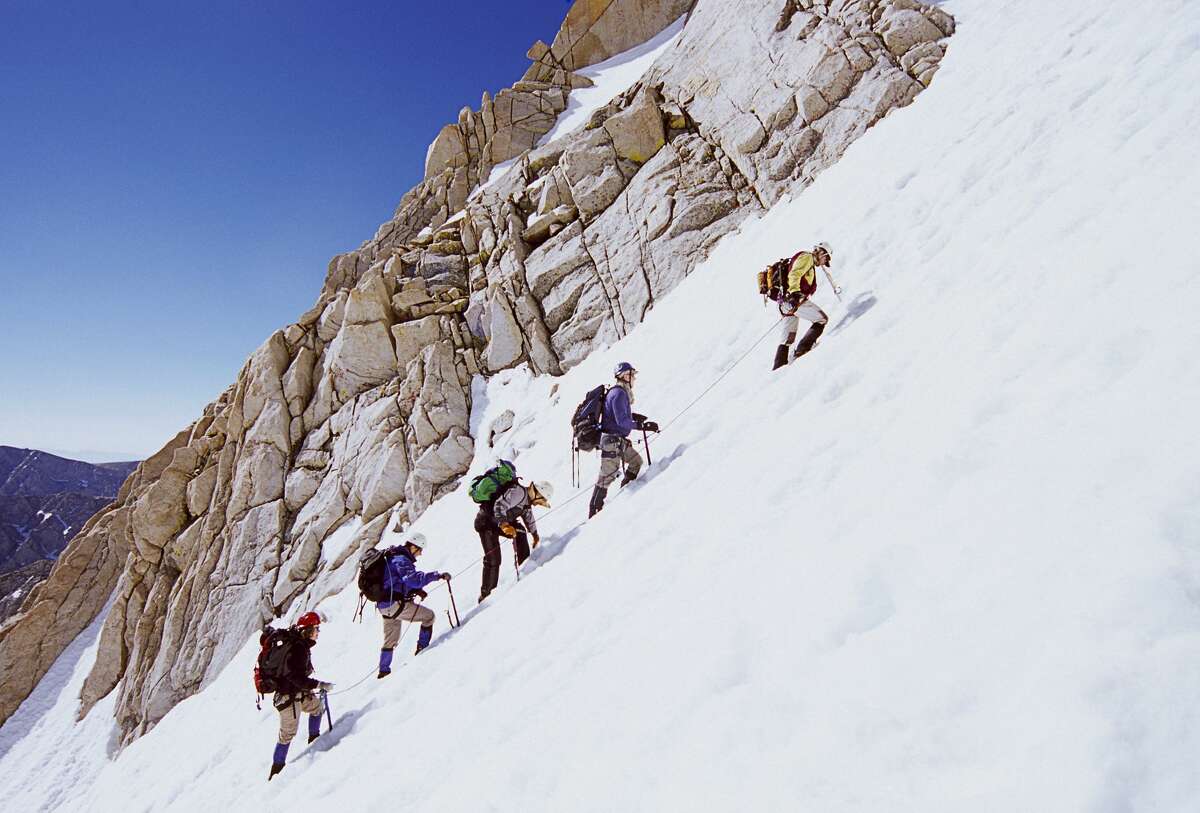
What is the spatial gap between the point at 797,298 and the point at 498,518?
602cm

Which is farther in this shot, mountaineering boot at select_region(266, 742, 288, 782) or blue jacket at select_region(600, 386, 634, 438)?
blue jacket at select_region(600, 386, 634, 438)

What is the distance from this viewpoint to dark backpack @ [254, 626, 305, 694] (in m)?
7.41

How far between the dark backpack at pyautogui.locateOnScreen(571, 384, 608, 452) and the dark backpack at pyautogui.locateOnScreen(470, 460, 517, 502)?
4.25ft

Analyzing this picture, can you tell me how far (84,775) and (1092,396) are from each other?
36347 mm

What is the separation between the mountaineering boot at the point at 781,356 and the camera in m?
8.53

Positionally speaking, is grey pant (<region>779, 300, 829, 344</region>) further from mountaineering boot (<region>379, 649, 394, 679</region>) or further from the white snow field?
mountaineering boot (<region>379, 649, 394, 679</region>)

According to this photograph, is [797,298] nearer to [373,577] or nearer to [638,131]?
[373,577]

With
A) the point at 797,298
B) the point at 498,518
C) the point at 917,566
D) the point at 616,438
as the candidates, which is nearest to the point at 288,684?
the point at 498,518

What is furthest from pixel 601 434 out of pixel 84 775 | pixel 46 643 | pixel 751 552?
pixel 46 643

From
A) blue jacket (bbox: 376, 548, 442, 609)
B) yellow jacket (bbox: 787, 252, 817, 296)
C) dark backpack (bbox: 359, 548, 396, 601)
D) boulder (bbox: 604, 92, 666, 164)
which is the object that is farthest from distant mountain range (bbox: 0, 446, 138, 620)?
yellow jacket (bbox: 787, 252, 817, 296)

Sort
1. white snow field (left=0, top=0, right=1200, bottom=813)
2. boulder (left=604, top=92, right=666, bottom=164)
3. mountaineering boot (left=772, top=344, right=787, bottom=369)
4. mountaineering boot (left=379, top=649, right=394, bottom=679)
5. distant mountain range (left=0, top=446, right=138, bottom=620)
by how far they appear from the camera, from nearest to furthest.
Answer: white snow field (left=0, top=0, right=1200, bottom=813)
mountaineering boot (left=379, top=649, right=394, bottom=679)
mountaineering boot (left=772, top=344, right=787, bottom=369)
boulder (left=604, top=92, right=666, bottom=164)
distant mountain range (left=0, top=446, right=138, bottom=620)

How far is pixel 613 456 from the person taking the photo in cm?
835

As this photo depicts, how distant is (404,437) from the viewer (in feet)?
74.6

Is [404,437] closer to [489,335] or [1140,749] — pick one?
[489,335]
